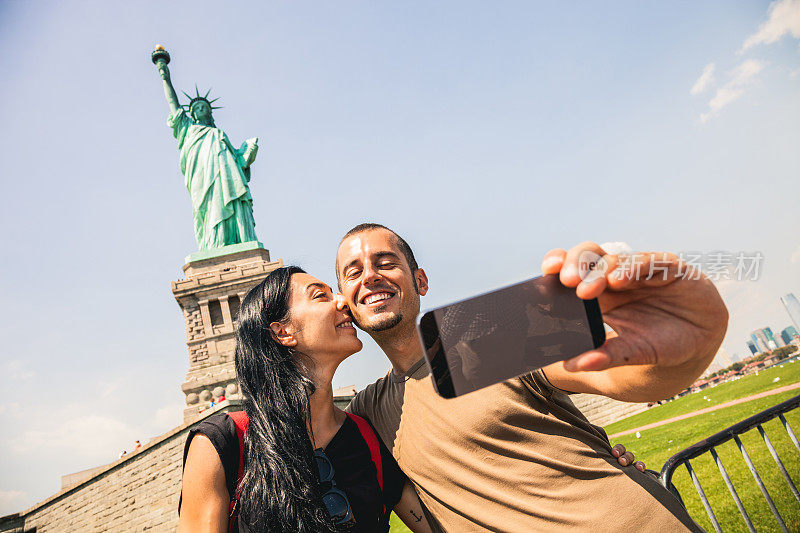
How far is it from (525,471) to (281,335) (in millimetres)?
1407

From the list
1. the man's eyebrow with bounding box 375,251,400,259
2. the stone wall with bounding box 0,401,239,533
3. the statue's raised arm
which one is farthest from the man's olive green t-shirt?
the statue's raised arm

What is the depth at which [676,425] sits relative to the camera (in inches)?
452

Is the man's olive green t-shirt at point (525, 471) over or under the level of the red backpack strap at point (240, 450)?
under

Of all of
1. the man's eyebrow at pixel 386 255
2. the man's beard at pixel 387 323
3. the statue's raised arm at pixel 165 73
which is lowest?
the man's beard at pixel 387 323

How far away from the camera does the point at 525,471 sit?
1.91 metres

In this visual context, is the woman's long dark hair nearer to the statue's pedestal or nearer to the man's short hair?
the man's short hair

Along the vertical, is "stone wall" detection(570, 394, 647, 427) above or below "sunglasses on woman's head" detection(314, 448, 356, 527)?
below

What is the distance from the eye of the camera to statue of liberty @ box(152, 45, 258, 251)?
752 inches

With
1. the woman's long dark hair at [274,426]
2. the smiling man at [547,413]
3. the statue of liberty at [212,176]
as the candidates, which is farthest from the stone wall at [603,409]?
the woman's long dark hair at [274,426]

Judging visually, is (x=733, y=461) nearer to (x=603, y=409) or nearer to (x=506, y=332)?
(x=506, y=332)

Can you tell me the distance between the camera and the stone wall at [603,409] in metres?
17.2

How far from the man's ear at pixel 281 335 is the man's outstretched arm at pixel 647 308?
64.1 inches

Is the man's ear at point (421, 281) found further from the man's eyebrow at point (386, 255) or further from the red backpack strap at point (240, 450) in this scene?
the red backpack strap at point (240, 450)

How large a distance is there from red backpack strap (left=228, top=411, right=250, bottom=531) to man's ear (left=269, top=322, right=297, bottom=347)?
41cm
